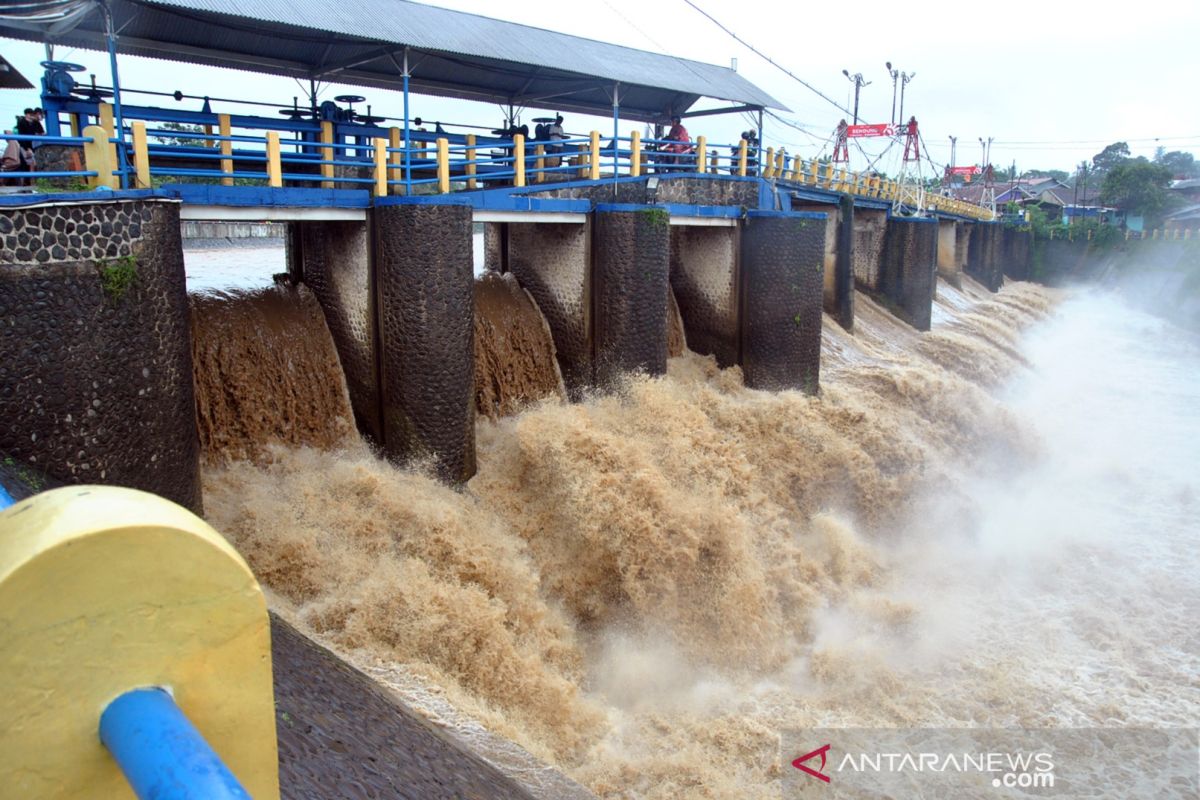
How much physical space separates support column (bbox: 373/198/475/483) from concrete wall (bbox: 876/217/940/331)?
17.3m

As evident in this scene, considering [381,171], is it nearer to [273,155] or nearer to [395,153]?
[273,155]

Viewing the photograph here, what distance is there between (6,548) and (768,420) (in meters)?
12.9

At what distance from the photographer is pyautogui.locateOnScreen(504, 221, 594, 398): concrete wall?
42.4 ft

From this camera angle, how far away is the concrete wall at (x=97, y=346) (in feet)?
20.6

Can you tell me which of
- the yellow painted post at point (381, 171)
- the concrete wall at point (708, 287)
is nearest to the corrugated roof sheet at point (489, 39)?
the yellow painted post at point (381, 171)

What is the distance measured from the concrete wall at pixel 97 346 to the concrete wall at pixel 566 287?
6209mm

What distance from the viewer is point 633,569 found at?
31.2 feet

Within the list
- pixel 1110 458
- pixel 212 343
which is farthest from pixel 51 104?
pixel 1110 458

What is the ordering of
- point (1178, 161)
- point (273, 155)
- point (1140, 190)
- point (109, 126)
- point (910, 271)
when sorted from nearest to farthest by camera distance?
point (109, 126) < point (273, 155) < point (910, 271) < point (1140, 190) < point (1178, 161)

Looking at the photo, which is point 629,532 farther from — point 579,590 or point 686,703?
point 686,703

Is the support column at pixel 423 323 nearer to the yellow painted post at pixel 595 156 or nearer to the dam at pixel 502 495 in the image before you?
the dam at pixel 502 495

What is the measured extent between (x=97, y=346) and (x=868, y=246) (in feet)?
74.0

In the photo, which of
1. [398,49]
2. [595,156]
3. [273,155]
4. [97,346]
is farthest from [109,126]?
[595,156]

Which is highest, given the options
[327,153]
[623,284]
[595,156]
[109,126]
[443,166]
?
[595,156]
